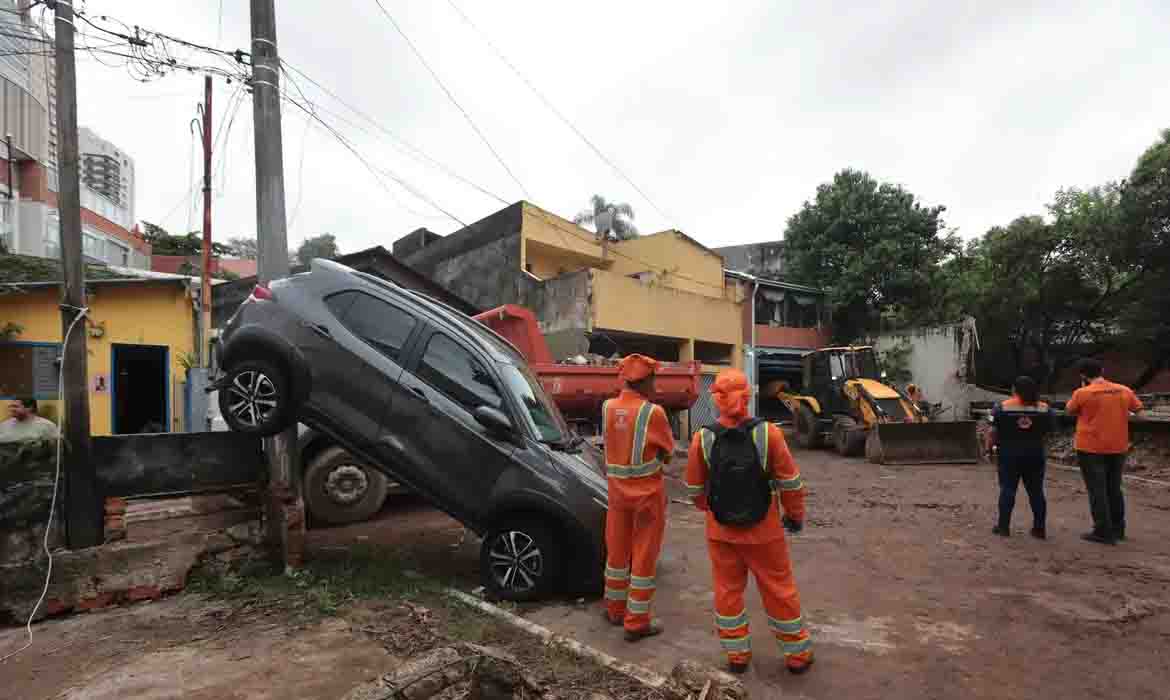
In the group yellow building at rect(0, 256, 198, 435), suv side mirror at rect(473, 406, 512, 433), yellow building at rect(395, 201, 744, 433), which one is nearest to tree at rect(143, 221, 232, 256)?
yellow building at rect(395, 201, 744, 433)

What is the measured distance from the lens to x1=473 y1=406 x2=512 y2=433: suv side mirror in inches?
173

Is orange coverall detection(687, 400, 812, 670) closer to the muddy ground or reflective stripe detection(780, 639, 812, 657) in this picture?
reflective stripe detection(780, 639, 812, 657)

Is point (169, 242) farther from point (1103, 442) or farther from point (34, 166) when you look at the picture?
point (1103, 442)

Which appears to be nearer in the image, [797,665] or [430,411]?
[797,665]

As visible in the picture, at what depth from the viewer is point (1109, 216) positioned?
678 inches

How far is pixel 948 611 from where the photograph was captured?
4.27 meters

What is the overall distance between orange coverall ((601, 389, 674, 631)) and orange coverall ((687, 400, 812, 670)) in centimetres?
57

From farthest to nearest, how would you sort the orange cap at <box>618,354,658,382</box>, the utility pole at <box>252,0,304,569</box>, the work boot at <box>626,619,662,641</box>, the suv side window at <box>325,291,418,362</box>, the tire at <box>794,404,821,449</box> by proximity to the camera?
1. the tire at <box>794,404,821,449</box>
2. the utility pole at <box>252,0,304,569</box>
3. the suv side window at <box>325,291,418,362</box>
4. the orange cap at <box>618,354,658,382</box>
5. the work boot at <box>626,619,662,641</box>

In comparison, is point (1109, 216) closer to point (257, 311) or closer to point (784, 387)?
point (784, 387)

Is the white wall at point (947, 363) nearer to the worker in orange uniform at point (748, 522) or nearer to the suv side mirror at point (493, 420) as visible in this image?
the worker in orange uniform at point (748, 522)

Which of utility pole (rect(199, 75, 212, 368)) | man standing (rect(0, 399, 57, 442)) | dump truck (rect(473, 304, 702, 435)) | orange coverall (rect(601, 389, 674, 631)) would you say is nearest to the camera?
orange coverall (rect(601, 389, 674, 631))

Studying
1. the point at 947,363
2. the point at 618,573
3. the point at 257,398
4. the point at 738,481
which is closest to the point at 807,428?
the point at 947,363

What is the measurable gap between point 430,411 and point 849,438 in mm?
11195

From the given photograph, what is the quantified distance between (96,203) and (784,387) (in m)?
27.5
